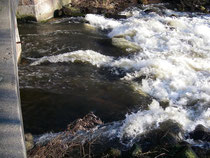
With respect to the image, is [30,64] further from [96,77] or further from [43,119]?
[43,119]

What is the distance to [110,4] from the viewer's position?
15.9m

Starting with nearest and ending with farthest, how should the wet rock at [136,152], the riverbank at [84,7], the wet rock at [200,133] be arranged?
the wet rock at [136,152]
the wet rock at [200,133]
the riverbank at [84,7]

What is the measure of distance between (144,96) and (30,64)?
3831 millimetres

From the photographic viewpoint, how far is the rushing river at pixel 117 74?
579 centimetres

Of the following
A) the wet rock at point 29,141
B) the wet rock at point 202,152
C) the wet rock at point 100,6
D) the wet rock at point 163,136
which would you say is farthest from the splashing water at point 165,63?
the wet rock at point 29,141

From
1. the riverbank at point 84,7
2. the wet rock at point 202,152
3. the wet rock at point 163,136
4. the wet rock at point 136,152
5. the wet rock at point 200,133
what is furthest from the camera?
the riverbank at point 84,7

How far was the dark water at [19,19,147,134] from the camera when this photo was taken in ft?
18.7

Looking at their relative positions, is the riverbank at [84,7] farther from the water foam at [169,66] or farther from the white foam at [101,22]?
the water foam at [169,66]

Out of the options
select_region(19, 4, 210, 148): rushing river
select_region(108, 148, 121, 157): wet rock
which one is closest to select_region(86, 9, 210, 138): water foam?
select_region(19, 4, 210, 148): rushing river

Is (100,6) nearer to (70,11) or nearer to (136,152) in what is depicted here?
(70,11)

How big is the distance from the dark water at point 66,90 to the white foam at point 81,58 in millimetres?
269

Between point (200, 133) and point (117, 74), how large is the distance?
3313 mm

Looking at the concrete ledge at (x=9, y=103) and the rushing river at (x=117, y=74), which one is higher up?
the concrete ledge at (x=9, y=103)

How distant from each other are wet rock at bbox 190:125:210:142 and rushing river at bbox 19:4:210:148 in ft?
0.80
